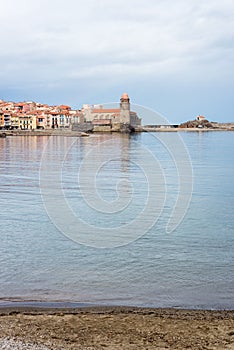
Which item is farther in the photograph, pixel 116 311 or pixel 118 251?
pixel 118 251

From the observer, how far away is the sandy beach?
4.15 meters

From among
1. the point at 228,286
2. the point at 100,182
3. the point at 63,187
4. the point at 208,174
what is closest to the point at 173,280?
the point at 228,286

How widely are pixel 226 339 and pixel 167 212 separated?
22.5 ft

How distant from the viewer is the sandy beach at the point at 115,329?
4148 millimetres

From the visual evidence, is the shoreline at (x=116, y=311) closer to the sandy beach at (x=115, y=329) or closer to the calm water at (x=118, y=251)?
the sandy beach at (x=115, y=329)

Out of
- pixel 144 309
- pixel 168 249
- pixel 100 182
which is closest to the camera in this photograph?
pixel 144 309

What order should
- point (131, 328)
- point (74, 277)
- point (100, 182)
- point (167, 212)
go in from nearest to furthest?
point (131, 328) → point (74, 277) → point (167, 212) → point (100, 182)

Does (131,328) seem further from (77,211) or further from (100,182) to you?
(100,182)

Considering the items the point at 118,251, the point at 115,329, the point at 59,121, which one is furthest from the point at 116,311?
the point at 59,121

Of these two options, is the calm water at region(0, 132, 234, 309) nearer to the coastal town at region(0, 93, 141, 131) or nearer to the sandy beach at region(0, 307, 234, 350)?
the sandy beach at region(0, 307, 234, 350)

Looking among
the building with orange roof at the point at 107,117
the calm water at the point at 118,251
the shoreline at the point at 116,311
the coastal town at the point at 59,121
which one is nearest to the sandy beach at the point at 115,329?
the shoreline at the point at 116,311

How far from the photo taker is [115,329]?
4516 millimetres

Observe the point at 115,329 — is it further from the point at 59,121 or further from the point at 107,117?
the point at 59,121

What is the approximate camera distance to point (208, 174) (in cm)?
2073
